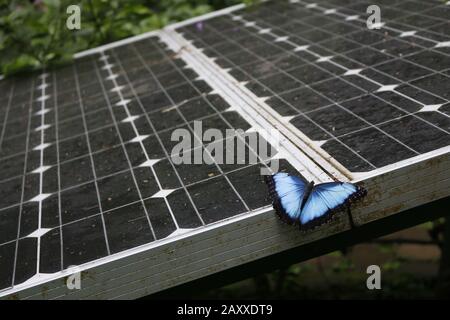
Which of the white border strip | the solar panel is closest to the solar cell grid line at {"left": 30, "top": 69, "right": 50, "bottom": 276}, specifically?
the solar panel

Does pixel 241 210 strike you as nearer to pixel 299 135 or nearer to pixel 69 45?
pixel 299 135

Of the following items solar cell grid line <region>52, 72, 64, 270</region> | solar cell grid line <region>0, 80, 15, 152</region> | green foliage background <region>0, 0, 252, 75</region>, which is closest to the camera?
solar cell grid line <region>52, 72, 64, 270</region>

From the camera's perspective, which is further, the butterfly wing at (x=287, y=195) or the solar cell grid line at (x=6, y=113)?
→ the solar cell grid line at (x=6, y=113)

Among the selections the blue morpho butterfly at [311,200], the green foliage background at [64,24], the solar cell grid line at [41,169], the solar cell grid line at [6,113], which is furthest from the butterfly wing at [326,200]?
the green foliage background at [64,24]

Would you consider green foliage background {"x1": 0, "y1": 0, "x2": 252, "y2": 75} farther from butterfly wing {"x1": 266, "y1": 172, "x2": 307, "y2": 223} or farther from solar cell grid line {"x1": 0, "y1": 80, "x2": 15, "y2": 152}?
butterfly wing {"x1": 266, "y1": 172, "x2": 307, "y2": 223}

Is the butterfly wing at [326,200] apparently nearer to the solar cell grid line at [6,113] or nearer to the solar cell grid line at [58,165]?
the solar cell grid line at [58,165]
